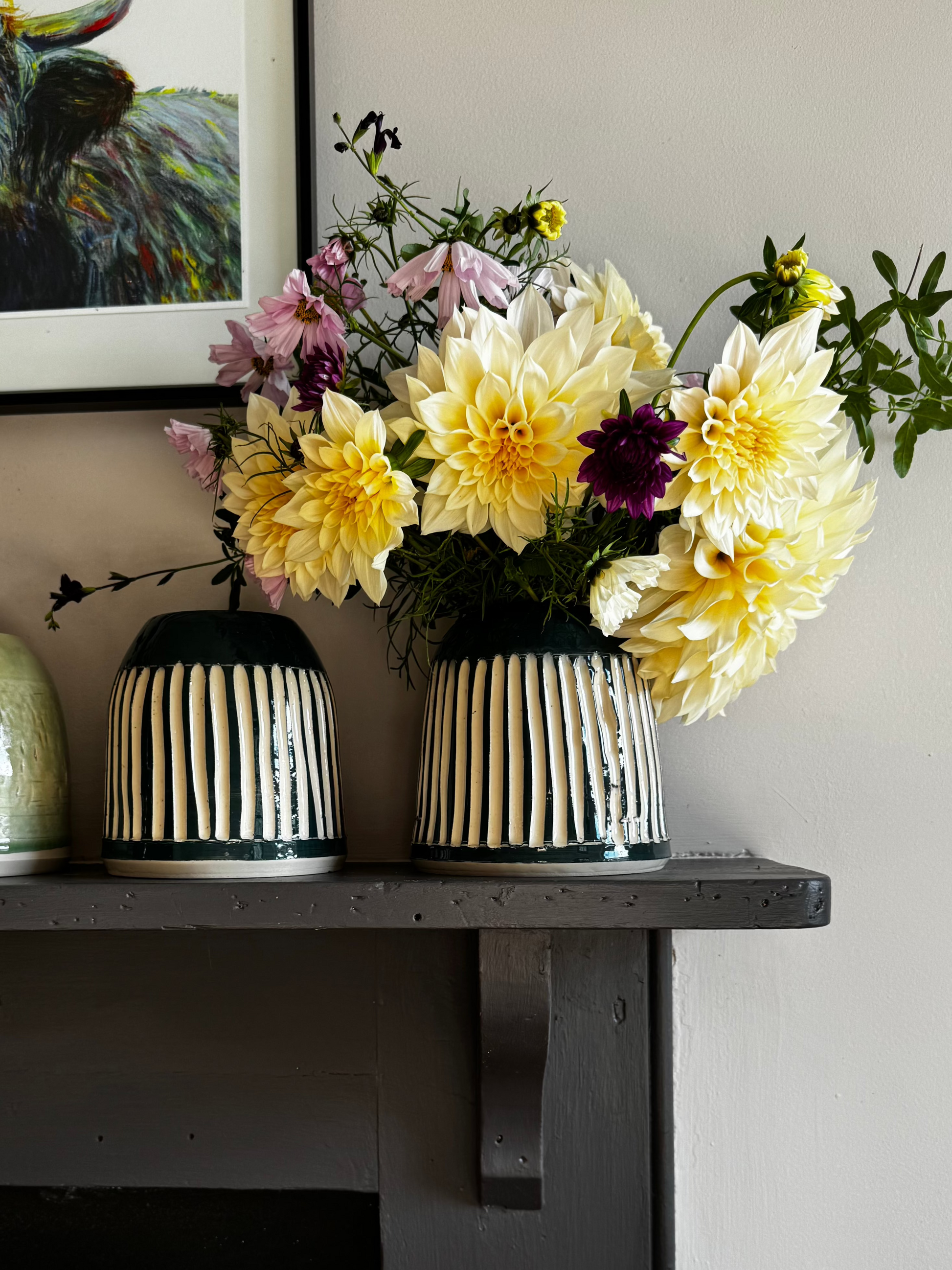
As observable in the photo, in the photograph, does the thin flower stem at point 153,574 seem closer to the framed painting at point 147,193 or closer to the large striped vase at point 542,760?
the framed painting at point 147,193

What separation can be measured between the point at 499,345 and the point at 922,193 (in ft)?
1.45

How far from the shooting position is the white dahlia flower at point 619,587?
1.82ft

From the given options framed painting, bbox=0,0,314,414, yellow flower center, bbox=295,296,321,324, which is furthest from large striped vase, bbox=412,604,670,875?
framed painting, bbox=0,0,314,414

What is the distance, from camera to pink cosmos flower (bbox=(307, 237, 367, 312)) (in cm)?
61

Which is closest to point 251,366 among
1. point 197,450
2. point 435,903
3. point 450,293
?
point 197,450

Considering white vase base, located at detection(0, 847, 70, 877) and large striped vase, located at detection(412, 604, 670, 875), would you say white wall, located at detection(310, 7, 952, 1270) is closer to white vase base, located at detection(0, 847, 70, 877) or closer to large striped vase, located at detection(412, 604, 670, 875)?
large striped vase, located at detection(412, 604, 670, 875)

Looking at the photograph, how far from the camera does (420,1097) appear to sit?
73cm

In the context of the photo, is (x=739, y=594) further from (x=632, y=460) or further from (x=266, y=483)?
(x=266, y=483)

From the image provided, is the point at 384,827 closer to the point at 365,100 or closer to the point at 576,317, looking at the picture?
the point at 576,317

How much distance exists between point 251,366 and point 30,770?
32cm

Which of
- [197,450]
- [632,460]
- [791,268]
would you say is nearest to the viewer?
[632,460]

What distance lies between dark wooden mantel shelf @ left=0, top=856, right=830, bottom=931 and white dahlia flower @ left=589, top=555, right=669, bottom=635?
0.15 metres

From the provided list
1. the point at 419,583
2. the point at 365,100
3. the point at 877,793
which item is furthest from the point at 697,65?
the point at 877,793

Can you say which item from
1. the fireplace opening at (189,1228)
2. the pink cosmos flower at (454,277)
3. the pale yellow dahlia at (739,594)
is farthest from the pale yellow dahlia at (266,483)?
the fireplace opening at (189,1228)
